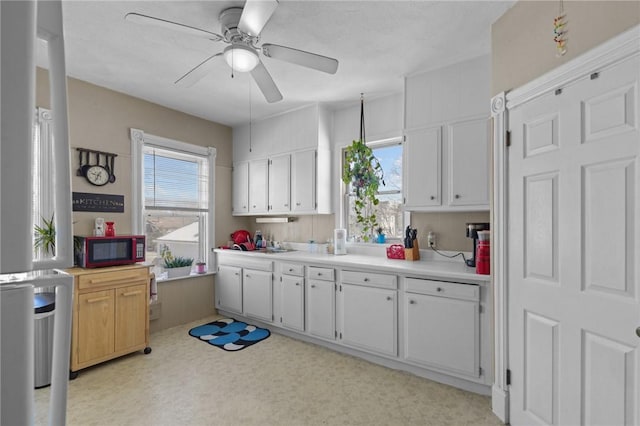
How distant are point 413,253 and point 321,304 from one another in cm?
105

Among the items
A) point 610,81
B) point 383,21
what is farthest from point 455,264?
point 383,21

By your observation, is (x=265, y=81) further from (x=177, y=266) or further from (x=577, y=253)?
Result: (x=177, y=266)

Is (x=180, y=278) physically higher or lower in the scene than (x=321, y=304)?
higher

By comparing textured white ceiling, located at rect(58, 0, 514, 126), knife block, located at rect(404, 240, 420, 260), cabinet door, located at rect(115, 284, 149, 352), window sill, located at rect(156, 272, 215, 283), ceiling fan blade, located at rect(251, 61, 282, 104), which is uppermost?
textured white ceiling, located at rect(58, 0, 514, 126)

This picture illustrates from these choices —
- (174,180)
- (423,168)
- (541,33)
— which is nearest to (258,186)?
(174,180)

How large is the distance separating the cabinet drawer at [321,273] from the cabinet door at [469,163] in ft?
4.27

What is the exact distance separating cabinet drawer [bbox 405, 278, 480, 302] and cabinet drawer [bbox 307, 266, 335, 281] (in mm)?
791

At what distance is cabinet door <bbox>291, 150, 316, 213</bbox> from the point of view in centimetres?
393

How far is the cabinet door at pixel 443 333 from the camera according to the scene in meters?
2.51

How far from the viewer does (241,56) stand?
2141 millimetres

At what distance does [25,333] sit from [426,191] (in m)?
3.00

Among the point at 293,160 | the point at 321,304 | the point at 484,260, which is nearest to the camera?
the point at 484,260

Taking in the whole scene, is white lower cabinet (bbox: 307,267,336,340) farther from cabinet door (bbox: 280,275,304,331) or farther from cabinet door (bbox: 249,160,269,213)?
cabinet door (bbox: 249,160,269,213)

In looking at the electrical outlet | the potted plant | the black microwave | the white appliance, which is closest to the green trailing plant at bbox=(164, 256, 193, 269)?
the potted plant
